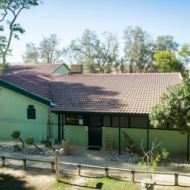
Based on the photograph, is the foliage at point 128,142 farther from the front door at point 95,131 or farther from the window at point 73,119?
the window at point 73,119

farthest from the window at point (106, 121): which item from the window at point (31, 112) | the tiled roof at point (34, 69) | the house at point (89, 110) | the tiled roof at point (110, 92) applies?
the tiled roof at point (34, 69)

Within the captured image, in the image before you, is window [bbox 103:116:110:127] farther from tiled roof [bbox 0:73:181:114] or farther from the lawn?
the lawn

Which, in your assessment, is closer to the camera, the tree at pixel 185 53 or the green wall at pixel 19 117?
the green wall at pixel 19 117

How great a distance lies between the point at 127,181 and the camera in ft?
28.7

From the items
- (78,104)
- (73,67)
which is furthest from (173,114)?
(73,67)

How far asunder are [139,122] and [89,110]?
3105 millimetres

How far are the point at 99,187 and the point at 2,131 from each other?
994 cm

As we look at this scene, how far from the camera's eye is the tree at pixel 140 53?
1797 inches

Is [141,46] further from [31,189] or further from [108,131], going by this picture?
[31,189]

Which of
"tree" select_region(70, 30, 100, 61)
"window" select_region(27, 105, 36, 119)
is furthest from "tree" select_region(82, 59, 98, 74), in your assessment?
"window" select_region(27, 105, 36, 119)

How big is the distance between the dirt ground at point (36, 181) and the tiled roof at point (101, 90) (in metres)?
4.10

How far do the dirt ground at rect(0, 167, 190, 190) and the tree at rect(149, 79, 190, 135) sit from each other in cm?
289

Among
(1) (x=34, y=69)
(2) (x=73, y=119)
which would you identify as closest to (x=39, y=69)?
(1) (x=34, y=69)

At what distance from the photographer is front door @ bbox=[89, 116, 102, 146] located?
530 inches
